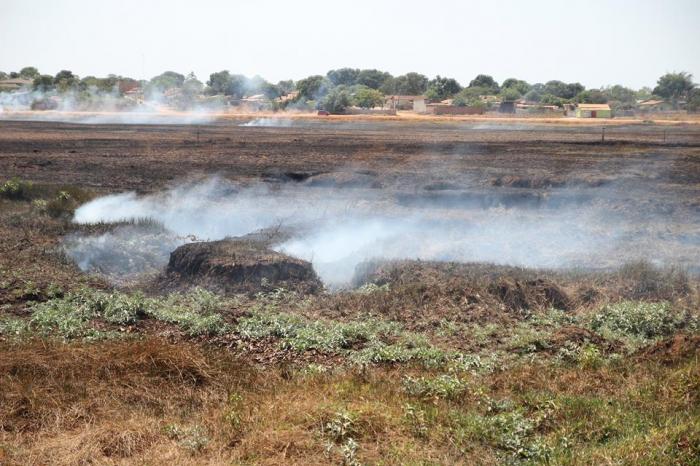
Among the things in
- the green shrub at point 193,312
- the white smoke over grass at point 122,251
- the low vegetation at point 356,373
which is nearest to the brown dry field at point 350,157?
the white smoke over grass at point 122,251

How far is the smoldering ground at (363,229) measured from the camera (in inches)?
632

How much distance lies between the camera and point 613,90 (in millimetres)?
117250

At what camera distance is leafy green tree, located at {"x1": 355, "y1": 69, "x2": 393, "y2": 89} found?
13662 centimetres

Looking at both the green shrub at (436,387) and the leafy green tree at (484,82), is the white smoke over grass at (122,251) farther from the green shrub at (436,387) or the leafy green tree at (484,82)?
the leafy green tree at (484,82)

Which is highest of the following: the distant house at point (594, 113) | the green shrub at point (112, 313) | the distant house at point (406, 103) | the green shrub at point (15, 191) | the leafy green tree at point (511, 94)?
the leafy green tree at point (511, 94)

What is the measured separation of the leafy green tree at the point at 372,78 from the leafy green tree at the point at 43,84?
59798mm

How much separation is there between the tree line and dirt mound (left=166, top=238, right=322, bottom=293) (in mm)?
69428

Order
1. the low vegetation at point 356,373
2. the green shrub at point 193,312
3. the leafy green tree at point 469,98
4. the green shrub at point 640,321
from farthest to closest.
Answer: the leafy green tree at point 469,98 → the green shrub at point 640,321 → the green shrub at point 193,312 → the low vegetation at point 356,373

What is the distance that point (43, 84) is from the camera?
3925 inches

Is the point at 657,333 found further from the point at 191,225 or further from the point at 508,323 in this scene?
the point at 191,225

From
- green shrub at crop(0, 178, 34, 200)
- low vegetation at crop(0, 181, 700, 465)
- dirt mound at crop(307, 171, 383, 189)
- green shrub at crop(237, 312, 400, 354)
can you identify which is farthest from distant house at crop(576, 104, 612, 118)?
green shrub at crop(237, 312, 400, 354)

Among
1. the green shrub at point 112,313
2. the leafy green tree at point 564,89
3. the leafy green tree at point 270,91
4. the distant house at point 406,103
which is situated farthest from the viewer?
the leafy green tree at point 270,91

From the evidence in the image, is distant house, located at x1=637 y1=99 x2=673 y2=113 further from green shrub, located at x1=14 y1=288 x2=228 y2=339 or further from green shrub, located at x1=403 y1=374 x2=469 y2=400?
green shrub, located at x1=403 y1=374 x2=469 y2=400

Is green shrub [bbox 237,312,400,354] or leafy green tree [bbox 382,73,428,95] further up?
leafy green tree [bbox 382,73,428,95]
